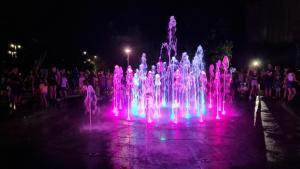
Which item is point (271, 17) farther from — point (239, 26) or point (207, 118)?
point (207, 118)

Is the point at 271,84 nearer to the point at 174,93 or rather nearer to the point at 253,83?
the point at 253,83

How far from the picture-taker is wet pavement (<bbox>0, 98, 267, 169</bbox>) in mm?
6898

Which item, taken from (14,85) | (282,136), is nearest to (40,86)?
(14,85)

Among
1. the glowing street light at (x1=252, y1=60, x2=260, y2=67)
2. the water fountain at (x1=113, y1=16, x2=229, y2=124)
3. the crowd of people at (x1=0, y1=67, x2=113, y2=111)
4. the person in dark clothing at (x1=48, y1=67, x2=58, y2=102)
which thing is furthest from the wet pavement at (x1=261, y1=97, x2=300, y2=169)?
the glowing street light at (x1=252, y1=60, x2=260, y2=67)

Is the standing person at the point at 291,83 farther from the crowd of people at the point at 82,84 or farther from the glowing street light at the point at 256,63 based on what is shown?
the glowing street light at the point at 256,63

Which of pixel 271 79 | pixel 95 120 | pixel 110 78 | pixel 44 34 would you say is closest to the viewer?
pixel 95 120

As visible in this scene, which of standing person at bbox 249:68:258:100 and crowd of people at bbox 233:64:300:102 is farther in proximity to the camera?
standing person at bbox 249:68:258:100

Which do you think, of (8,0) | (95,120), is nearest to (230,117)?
(95,120)

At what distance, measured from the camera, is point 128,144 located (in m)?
8.55

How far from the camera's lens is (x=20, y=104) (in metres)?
16.3

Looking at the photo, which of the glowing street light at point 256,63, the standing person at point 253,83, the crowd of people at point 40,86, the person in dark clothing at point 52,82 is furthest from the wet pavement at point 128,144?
the glowing street light at point 256,63

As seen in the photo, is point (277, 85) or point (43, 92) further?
point (277, 85)

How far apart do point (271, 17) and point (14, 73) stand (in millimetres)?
29163

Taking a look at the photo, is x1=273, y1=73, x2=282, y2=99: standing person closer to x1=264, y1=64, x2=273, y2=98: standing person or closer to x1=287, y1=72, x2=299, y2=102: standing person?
x1=264, y1=64, x2=273, y2=98: standing person
